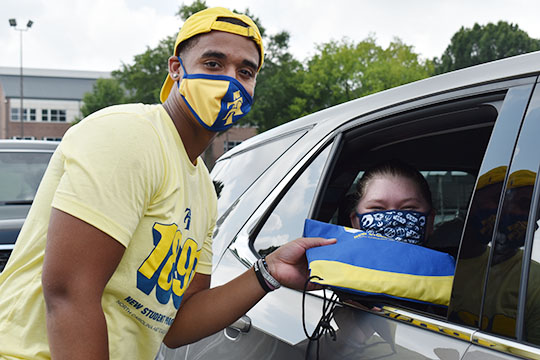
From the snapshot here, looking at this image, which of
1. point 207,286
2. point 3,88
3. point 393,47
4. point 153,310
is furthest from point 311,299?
point 3,88

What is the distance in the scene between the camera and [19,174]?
5.71 meters

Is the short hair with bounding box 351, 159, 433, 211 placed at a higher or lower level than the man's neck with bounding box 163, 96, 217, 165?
lower

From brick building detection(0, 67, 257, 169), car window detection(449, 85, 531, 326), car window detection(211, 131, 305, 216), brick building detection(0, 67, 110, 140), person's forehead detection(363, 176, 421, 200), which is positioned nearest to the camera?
car window detection(449, 85, 531, 326)

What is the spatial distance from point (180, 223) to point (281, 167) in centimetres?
83

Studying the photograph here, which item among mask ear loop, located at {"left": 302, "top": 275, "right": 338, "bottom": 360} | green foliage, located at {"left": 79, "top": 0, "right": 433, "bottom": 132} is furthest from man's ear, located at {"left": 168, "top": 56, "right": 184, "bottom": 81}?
green foliage, located at {"left": 79, "top": 0, "right": 433, "bottom": 132}

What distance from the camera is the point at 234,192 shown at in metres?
2.49

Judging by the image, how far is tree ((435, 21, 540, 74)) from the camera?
141ft

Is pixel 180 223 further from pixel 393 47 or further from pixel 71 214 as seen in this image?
pixel 393 47

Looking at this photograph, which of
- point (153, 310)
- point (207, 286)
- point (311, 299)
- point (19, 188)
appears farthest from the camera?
point (19, 188)

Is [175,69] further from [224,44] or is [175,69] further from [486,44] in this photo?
[486,44]

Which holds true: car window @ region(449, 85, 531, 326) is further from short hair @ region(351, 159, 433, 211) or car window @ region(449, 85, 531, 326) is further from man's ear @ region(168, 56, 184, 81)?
man's ear @ region(168, 56, 184, 81)

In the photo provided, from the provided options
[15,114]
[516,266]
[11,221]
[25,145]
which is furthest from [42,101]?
[516,266]

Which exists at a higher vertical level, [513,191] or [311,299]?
[513,191]

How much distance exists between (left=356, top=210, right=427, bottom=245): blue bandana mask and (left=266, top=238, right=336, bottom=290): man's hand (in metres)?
0.25
